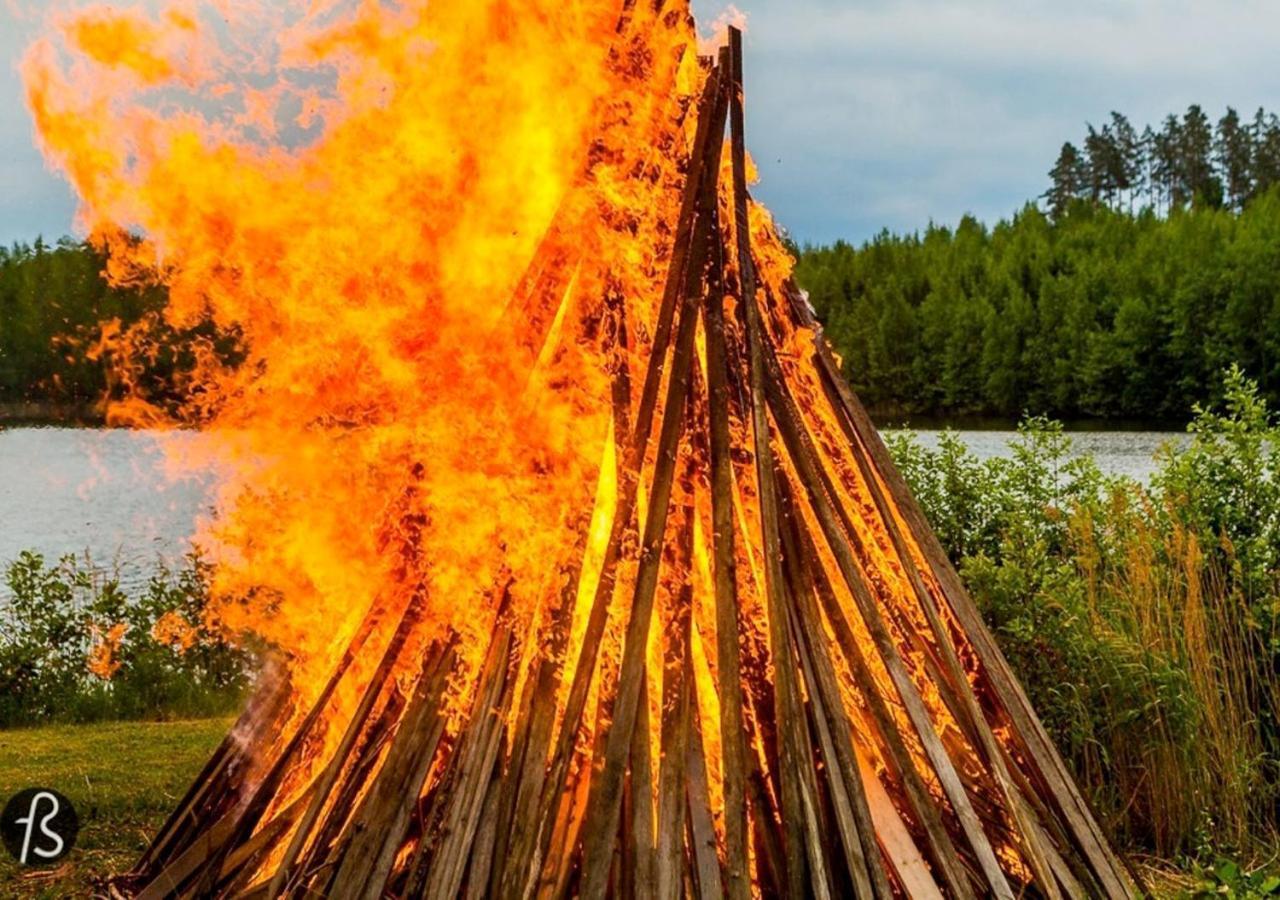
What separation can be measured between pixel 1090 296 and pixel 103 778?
6773 centimetres

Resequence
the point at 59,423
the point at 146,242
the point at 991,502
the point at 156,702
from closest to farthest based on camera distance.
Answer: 1. the point at 146,242
2. the point at 991,502
3. the point at 156,702
4. the point at 59,423

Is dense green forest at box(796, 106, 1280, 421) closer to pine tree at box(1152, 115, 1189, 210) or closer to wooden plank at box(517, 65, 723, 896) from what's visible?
pine tree at box(1152, 115, 1189, 210)

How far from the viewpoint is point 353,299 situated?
4137mm

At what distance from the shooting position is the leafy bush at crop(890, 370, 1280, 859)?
5.52m

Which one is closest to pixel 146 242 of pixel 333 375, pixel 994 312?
pixel 333 375

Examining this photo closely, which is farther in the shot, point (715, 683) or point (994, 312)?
point (994, 312)

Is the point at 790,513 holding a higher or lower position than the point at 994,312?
lower

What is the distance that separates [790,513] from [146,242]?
260cm

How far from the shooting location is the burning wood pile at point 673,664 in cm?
341

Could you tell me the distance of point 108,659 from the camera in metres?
8.48

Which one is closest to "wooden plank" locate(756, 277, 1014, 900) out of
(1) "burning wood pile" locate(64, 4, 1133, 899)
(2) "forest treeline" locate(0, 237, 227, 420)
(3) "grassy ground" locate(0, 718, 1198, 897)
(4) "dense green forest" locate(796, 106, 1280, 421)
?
(1) "burning wood pile" locate(64, 4, 1133, 899)

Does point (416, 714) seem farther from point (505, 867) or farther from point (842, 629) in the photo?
point (842, 629)

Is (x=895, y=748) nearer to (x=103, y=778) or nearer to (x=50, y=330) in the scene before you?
(x=103, y=778)

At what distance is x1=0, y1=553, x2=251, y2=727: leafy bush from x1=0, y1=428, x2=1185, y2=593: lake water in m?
0.53
